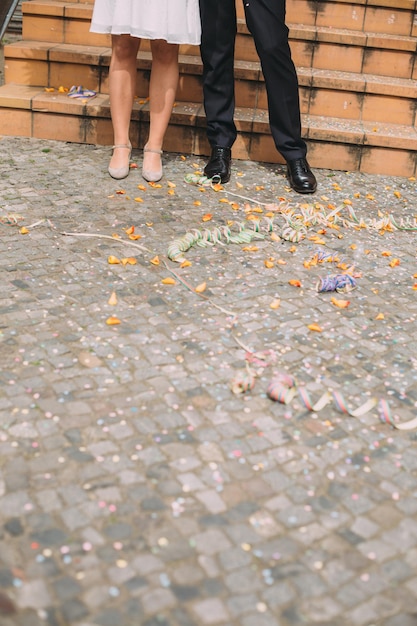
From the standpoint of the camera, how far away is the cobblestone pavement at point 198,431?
2029 mm

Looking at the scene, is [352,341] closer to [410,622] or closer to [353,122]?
[410,622]

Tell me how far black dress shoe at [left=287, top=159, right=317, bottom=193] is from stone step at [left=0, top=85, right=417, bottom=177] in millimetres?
475

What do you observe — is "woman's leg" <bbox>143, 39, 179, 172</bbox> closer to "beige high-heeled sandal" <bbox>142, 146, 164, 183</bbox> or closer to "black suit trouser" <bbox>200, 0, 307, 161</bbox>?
"beige high-heeled sandal" <bbox>142, 146, 164, 183</bbox>

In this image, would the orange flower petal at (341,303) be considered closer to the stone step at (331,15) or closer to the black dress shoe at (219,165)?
the black dress shoe at (219,165)

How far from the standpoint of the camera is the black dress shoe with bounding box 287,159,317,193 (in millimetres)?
4926

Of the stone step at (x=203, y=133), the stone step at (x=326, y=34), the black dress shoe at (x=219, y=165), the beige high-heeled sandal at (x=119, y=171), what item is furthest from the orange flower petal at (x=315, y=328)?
the stone step at (x=326, y=34)

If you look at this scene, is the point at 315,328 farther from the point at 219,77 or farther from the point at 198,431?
the point at 219,77

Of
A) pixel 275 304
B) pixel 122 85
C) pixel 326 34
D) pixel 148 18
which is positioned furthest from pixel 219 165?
pixel 275 304

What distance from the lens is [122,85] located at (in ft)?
15.5

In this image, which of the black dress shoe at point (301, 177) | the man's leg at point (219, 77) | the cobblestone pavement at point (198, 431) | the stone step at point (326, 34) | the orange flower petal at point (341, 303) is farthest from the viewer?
the stone step at point (326, 34)

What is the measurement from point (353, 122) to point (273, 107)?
3.19ft

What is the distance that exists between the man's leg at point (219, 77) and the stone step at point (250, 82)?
734 millimetres

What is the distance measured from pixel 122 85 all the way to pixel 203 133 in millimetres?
890

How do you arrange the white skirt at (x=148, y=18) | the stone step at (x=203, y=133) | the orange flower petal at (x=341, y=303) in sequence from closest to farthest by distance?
the orange flower petal at (x=341, y=303), the white skirt at (x=148, y=18), the stone step at (x=203, y=133)
